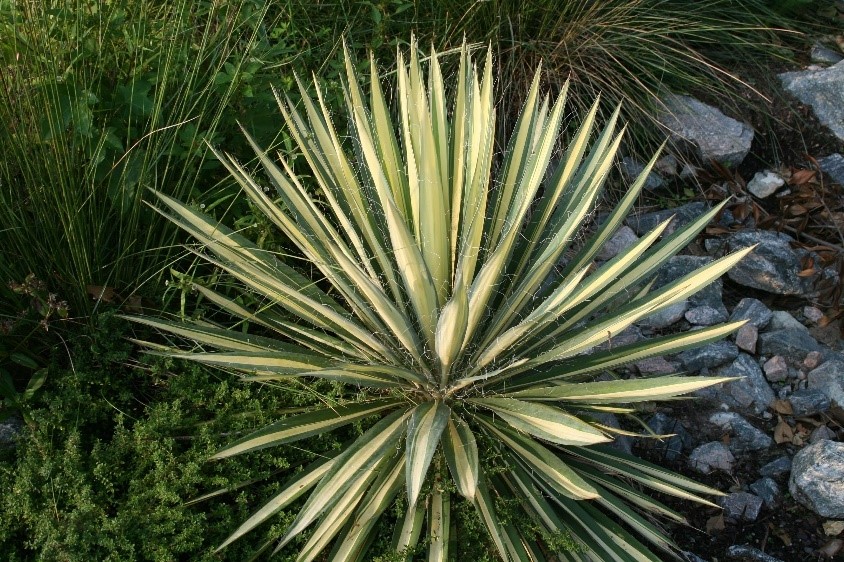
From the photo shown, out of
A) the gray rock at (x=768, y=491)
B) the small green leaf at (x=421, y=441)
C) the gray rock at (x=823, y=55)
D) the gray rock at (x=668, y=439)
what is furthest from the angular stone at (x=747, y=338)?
the gray rock at (x=823, y=55)

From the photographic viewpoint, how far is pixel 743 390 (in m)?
3.55

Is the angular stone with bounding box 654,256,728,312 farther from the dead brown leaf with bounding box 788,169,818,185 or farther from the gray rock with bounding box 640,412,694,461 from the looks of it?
the dead brown leaf with bounding box 788,169,818,185

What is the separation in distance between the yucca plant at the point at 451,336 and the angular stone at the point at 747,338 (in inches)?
40.6

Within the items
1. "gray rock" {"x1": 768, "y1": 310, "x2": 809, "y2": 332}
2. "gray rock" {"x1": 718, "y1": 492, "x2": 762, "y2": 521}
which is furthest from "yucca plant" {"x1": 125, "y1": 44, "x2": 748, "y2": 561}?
"gray rock" {"x1": 768, "y1": 310, "x2": 809, "y2": 332}

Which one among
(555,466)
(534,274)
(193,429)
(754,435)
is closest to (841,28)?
(754,435)

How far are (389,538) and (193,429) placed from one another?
0.72 meters

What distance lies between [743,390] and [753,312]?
409mm

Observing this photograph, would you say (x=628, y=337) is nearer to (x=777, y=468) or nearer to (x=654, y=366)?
(x=654, y=366)

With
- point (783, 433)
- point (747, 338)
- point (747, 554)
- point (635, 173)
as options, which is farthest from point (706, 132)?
point (747, 554)

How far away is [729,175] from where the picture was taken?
4.35 meters

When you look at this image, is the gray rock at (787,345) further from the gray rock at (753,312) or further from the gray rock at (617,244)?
the gray rock at (617,244)

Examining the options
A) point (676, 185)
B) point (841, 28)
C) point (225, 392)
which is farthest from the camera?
point (841, 28)

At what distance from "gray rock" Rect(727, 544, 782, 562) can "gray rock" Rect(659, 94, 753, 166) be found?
2.00m

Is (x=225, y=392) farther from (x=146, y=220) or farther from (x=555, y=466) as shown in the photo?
(x=555, y=466)
